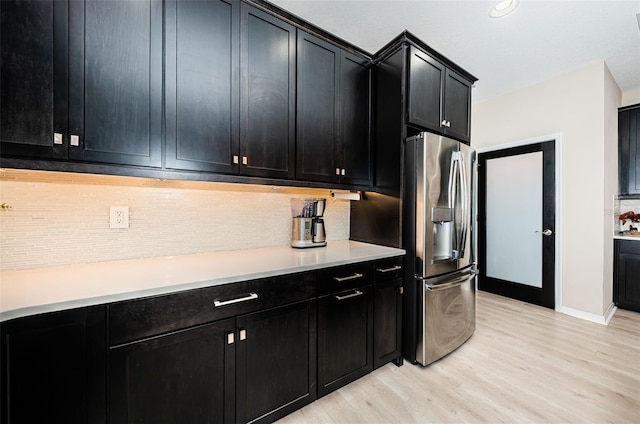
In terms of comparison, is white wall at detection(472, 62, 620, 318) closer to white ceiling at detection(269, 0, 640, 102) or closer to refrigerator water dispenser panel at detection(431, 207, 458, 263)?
white ceiling at detection(269, 0, 640, 102)

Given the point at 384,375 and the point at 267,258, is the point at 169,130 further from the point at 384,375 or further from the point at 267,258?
the point at 384,375

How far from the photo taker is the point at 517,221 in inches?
141

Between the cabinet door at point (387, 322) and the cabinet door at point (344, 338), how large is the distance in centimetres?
7

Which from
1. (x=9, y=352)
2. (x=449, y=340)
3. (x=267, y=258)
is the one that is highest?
(x=267, y=258)

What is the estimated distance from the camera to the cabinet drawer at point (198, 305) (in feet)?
3.56

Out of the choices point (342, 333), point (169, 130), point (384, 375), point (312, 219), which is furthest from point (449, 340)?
point (169, 130)

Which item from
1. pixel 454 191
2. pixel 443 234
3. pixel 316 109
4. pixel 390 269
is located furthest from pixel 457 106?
pixel 390 269

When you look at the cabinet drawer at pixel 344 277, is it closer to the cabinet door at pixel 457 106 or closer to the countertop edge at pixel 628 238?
the cabinet door at pixel 457 106

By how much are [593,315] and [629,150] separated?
2.24 meters

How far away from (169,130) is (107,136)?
28cm

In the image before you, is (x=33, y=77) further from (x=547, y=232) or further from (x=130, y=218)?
(x=547, y=232)

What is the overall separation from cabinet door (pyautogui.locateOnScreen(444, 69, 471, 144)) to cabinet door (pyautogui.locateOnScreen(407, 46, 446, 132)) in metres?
0.10

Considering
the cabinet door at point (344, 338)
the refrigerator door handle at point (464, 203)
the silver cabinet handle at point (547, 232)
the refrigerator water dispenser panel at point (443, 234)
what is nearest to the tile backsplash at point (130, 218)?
the cabinet door at point (344, 338)

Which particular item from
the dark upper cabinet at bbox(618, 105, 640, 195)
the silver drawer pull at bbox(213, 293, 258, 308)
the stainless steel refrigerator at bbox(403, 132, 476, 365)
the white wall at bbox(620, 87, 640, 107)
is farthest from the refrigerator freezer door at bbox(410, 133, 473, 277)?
the white wall at bbox(620, 87, 640, 107)
